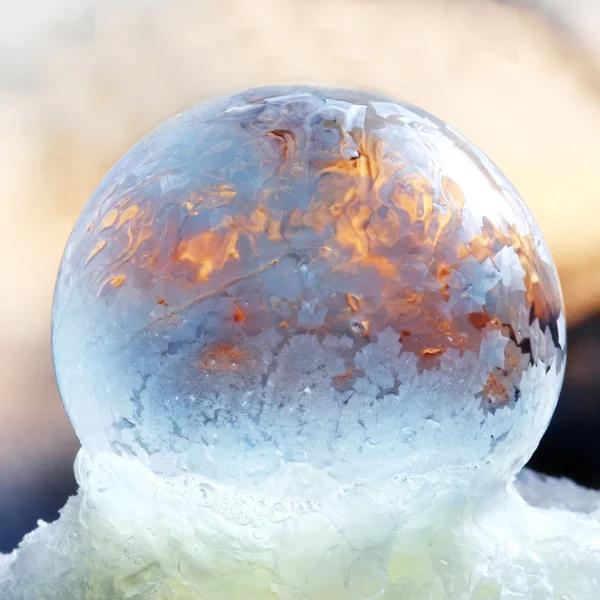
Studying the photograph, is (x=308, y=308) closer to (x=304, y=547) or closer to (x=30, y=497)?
(x=304, y=547)

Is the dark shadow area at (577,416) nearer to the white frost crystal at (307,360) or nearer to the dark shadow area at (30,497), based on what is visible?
the white frost crystal at (307,360)

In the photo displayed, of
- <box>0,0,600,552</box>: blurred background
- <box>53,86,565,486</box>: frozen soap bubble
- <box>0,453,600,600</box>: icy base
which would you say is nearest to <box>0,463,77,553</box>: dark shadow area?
<box>0,0,600,552</box>: blurred background

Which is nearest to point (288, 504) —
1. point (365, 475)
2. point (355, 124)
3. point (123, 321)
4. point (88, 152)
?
point (365, 475)

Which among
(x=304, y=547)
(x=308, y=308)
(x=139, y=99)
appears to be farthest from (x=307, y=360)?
(x=139, y=99)

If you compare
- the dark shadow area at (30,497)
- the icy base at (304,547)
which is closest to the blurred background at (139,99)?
the dark shadow area at (30,497)

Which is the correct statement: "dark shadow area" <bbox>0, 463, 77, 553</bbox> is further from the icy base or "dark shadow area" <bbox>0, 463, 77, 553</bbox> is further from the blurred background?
the icy base

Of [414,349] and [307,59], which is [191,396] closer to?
[414,349]
